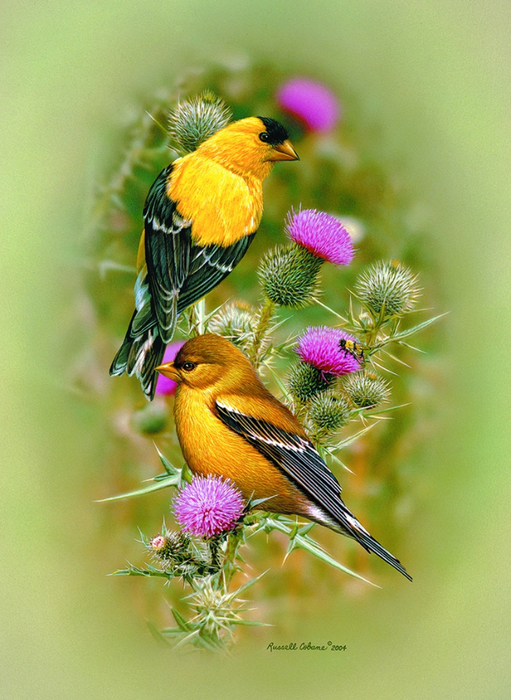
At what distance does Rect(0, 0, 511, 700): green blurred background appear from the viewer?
265 cm

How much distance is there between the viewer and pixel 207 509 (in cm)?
221

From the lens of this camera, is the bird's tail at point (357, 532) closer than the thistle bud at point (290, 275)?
Yes

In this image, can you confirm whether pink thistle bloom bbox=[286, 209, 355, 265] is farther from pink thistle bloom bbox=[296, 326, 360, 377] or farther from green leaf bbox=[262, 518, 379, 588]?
green leaf bbox=[262, 518, 379, 588]

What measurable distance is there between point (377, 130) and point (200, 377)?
4.51ft

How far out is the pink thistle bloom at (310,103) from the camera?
2.73 m

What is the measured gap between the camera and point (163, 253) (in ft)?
8.46

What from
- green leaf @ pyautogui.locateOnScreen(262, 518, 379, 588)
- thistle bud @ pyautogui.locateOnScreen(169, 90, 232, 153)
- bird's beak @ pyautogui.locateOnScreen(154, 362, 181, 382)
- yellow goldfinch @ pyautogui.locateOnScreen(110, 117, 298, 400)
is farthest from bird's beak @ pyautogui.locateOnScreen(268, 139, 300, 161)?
green leaf @ pyautogui.locateOnScreen(262, 518, 379, 588)

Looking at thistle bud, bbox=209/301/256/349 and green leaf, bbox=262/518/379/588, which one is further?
thistle bud, bbox=209/301/256/349

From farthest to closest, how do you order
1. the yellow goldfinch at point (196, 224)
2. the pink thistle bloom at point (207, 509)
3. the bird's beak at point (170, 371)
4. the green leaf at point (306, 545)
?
the yellow goldfinch at point (196, 224) → the bird's beak at point (170, 371) → the green leaf at point (306, 545) → the pink thistle bloom at point (207, 509)

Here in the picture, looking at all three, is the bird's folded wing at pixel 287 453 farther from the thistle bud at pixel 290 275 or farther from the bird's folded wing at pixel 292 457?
the thistle bud at pixel 290 275

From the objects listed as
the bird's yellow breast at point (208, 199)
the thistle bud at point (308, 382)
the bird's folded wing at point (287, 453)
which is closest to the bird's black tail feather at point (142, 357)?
the bird's folded wing at point (287, 453)

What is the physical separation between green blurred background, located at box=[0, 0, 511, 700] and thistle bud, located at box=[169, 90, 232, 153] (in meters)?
0.21

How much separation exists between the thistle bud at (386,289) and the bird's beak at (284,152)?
0.59m

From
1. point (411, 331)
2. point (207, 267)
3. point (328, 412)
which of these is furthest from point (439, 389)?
point (207, 267)
